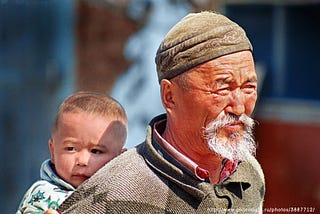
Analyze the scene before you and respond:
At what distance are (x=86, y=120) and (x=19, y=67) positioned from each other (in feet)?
15.8

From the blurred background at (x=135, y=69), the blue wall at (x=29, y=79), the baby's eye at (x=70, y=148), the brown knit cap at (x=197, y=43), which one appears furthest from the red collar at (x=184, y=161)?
the blue wall at (x=29, y=79)

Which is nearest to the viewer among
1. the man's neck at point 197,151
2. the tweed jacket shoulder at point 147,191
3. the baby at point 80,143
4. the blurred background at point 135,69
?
the tweed jacket shoulder at point 147,191

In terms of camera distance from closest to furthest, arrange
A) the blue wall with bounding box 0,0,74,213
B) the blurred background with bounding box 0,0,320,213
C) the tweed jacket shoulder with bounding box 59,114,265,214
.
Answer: the tweed jacket shoulder with bounding box 59,114,265,214 < the blurred background with bounding box 0,0,320,213 < the blue wall with bounding box 0,0,74,213

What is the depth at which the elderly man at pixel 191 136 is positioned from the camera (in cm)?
327

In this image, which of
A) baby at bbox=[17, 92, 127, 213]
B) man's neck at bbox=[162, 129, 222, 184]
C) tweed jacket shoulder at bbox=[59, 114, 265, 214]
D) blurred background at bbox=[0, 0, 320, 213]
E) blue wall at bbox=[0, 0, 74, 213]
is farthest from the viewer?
blue wall at bbox=[0, 0, 74, 213]

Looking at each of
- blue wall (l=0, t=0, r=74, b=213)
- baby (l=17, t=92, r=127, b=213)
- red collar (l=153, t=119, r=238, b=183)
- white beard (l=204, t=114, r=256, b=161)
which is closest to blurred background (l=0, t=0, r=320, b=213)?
blue wall (l=0, t=0, r=74, b=213)

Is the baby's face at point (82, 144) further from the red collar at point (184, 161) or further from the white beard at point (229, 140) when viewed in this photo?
the white beard at point (229, 140)

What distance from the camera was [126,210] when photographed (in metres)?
3.23

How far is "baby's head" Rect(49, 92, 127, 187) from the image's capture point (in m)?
3.55

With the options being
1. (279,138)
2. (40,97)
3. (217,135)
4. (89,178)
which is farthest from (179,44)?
(40,97)

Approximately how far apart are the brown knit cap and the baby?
0.29m

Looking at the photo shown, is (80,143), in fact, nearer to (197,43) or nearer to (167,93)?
(167,93)

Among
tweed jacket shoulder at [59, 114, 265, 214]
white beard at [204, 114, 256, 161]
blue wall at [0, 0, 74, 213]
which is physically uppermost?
white beard at [204, 114, 256, 161]

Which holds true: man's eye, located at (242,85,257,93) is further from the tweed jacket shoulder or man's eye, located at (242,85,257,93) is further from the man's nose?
the tweed jacket shoulder
